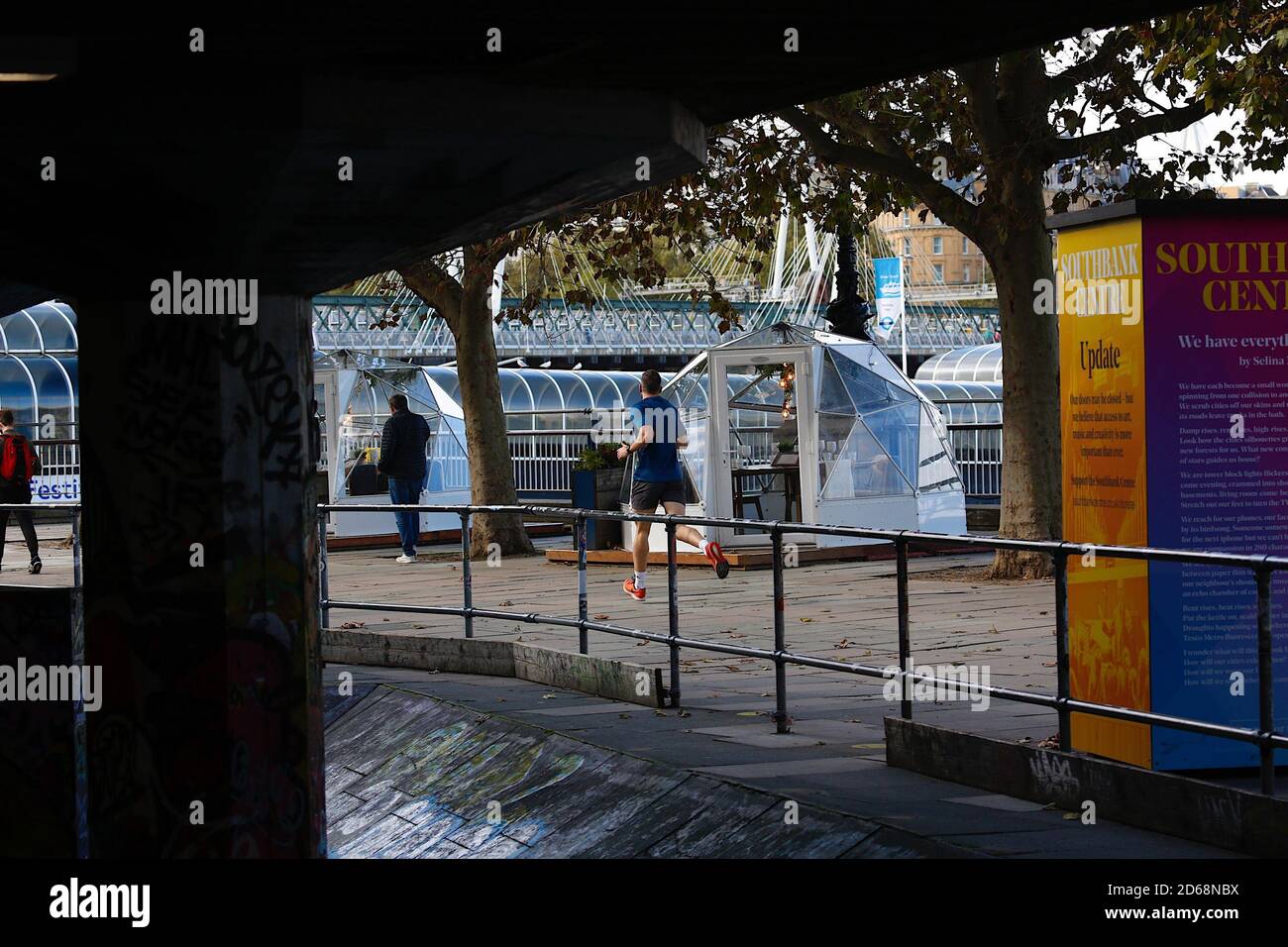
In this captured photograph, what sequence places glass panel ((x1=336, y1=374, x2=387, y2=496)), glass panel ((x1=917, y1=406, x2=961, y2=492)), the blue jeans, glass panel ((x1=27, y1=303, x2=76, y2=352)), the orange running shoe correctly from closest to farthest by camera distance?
the orange running shoe < the blue jeans < glass panel ((x1=917, y1=406, x2=961, y2=492)) < glass panel ((x1=336, y1=374, x2=387, y2=496)) < glass panel ((x1=27, y1=303, x2=76, y2=352))

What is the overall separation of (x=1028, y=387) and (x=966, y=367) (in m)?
44.4

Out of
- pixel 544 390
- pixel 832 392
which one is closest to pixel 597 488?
pixel 832 392

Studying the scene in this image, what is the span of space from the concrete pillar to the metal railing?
211cm

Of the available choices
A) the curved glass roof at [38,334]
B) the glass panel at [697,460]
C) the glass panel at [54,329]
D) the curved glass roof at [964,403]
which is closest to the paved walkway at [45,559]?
the glass panel at [697,460]

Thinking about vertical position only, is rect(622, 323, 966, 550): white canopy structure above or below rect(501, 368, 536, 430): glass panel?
below

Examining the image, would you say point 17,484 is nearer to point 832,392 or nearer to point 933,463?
point 832,392

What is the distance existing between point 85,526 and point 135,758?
1.02 metres

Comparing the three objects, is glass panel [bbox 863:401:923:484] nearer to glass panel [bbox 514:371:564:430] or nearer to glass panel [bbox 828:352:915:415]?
glass panel [bbox 828:352:915:415]

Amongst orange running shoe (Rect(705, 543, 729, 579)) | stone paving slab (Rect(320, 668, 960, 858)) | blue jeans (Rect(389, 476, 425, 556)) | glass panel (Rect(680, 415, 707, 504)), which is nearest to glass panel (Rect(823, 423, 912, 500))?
glass panel (Rect(680, 415, 707, 504))

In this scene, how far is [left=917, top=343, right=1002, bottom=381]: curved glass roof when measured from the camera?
200 ft
